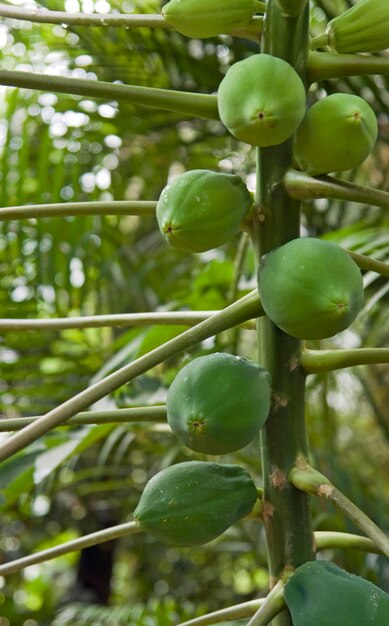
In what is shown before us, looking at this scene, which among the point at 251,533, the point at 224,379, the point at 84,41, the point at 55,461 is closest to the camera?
the point at 224,379

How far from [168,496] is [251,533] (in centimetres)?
154

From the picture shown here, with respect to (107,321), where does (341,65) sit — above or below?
above

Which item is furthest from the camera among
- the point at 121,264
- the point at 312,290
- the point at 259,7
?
the point at 121,264

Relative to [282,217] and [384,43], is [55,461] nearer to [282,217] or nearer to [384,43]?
[282,217]

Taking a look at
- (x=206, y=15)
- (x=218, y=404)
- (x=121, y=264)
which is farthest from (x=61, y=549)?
(x=121, y=264)

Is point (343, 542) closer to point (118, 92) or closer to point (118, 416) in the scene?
point (118, 416)

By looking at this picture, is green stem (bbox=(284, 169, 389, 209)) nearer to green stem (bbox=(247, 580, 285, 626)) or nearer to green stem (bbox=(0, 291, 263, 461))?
green stem (bbox=(0, 291, 263, 461))

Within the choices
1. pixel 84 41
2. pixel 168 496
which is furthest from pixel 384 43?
pixel 84 41

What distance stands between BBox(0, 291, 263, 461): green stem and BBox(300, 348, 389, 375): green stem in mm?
65

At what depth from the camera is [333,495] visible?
675 mm

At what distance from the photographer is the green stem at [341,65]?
697 mm

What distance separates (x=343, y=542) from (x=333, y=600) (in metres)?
0.13

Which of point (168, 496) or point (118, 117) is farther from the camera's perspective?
point (118, 117)

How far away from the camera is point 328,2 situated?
5.13ft
